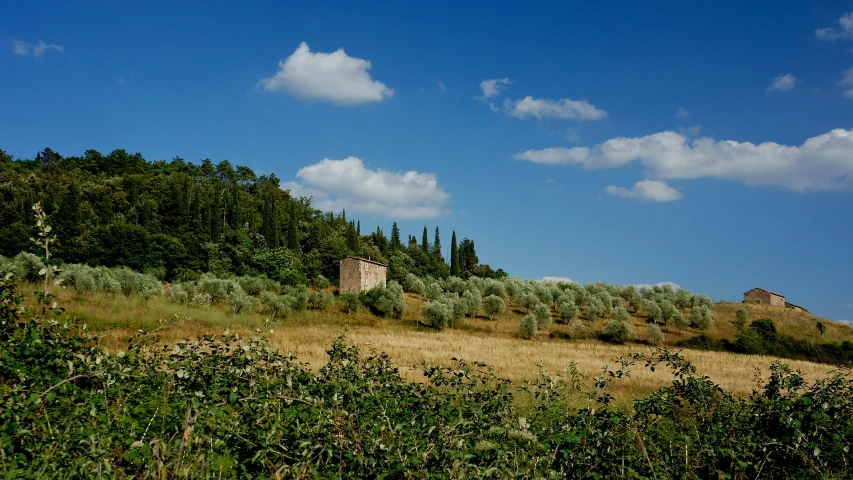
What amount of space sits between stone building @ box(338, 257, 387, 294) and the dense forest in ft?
27.6

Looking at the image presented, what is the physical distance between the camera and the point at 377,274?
75.2 metres

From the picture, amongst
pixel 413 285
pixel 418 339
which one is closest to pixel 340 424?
pixel 418 339

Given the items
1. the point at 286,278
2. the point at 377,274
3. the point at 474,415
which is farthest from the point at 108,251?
the point at 474,415

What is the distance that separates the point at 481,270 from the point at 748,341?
192ft

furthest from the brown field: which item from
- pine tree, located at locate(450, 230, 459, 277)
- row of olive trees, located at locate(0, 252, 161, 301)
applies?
pine tree, located at locate(450, 230, 459, 277)

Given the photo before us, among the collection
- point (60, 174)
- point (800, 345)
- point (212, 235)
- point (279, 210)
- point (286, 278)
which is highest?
point (60, 174)

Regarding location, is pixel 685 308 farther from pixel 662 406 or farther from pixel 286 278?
pixel 662 406

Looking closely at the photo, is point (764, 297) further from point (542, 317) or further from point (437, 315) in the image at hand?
point (437, 315)

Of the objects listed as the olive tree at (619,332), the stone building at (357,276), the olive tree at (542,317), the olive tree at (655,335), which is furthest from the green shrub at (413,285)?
the olive tree at (655,335)

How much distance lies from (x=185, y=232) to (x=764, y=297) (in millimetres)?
102788

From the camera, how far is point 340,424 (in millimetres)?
5609

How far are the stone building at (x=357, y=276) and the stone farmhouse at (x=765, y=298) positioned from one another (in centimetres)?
6863

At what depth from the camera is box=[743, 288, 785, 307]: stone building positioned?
90312 millimetres

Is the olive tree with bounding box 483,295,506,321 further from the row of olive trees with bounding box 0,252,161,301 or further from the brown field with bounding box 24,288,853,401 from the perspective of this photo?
the row of olive trees with bounding box 0,252,161,301
